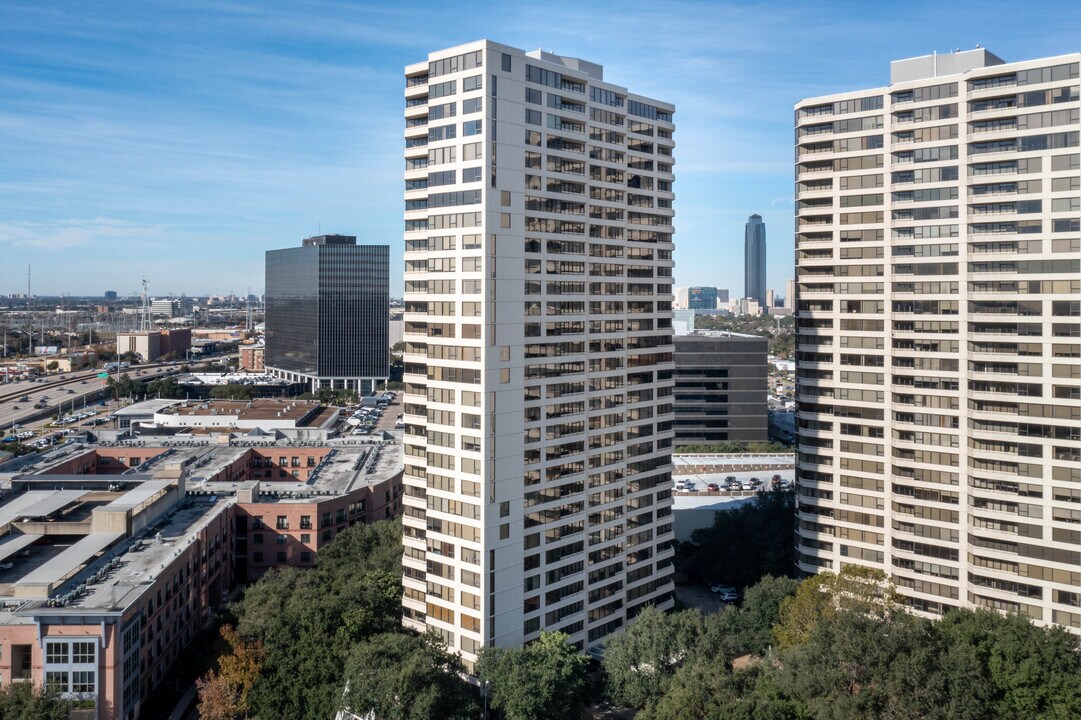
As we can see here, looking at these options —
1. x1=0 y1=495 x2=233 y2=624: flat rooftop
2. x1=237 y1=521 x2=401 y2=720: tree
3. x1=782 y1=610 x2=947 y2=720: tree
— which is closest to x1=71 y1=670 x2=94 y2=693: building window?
x1=0 y1=495 x2=233 y2=624: flat rooftop

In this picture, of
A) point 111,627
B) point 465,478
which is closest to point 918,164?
point 465,478

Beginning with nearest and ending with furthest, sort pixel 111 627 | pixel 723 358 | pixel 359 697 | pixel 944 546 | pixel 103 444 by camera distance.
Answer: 1. pixel 359 697
2. pixel 111 627
3. pixel 944 546
4. pixel 103 444
5. pixel 723 358

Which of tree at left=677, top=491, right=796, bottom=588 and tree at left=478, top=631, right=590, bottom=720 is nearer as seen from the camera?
tree at left=478, top=631, right=590, bottom=720

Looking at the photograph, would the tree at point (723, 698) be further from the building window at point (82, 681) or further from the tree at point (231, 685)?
the building window at point (82, 681)

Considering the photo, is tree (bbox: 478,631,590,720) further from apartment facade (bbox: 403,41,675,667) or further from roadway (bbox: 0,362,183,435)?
roadway (bbox: 0,362,183,435)

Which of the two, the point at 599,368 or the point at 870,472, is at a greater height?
the point at 599,368

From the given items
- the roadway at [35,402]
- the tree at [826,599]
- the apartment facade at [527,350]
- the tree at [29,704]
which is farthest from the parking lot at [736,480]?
the roadway at [35,402]

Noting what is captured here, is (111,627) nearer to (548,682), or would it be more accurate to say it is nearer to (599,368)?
(548,682)
